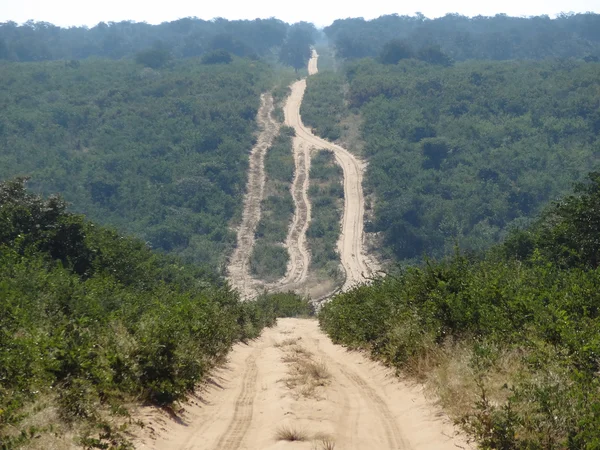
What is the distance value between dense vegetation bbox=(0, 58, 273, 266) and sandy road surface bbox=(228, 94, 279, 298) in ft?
3.32

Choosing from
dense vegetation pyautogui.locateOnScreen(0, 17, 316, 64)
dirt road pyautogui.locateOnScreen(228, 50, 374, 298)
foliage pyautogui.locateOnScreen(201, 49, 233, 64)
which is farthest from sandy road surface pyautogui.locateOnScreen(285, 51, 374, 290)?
dense vegetation pyautogui.locateOnScreen(0, 17, 316, 64)

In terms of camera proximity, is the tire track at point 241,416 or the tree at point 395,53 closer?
the tire track at point 241,416

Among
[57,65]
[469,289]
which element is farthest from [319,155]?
[469,289]

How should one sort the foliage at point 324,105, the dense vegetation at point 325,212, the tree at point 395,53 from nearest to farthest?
the dense vegetation at point 325,212
the foliage at point 324,105
the tree at point 395,53

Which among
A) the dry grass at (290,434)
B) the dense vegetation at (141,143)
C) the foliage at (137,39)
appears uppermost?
the foliage at (137,39)

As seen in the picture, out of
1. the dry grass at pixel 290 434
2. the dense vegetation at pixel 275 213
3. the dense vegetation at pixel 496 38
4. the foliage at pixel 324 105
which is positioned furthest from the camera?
the dense vegetation at pixel 496 38

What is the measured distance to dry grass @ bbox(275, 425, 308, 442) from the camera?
8227 millimetres

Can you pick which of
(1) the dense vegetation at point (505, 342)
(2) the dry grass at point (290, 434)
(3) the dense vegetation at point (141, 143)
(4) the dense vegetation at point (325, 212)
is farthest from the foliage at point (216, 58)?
(2) the dry grass at point (290, 434)

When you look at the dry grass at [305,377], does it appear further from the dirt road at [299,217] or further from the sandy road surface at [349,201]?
the sandy road surface at [349,201]

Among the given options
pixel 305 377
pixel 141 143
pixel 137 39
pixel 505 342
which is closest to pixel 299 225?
pixel 141 143

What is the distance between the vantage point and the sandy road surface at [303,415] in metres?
8.23

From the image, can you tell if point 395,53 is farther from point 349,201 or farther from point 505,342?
point 505,342

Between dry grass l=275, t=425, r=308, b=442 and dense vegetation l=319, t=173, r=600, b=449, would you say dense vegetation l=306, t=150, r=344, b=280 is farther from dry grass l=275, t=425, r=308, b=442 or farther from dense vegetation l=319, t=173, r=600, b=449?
dry grass l=275, t=425, r=308, b=442

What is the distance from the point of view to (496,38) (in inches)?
5413
